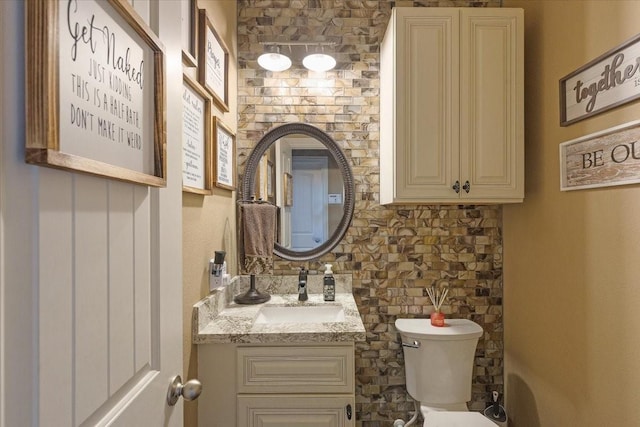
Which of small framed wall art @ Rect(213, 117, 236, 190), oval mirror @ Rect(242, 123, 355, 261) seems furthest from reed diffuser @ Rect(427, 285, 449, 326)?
small framed wall art @ Rect(213, 117, 236, 190)

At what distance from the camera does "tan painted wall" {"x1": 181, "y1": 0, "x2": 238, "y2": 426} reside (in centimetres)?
129

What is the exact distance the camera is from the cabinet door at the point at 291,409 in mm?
1384

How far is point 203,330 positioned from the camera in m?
1.41

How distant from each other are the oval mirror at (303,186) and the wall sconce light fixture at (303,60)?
0.32 metres

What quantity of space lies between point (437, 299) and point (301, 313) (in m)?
0.78

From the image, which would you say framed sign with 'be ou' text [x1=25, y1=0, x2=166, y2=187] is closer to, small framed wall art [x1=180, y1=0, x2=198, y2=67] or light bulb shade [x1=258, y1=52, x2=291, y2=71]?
small framed wall art [x1=180, y1=0, x2=198, y2=67]

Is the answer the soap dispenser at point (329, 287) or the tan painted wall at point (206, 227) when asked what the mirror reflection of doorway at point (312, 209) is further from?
the tan painted wall at point (206, 227)

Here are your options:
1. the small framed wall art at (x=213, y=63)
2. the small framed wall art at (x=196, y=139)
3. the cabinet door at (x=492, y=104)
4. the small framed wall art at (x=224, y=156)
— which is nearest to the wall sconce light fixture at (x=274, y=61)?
the small framed wall art at (x=213, y=63)

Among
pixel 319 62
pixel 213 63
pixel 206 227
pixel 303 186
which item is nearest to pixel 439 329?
pixel 303 186

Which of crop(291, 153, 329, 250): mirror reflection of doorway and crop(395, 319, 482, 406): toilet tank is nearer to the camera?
crop(395, 319, 482, 406): toilet tank

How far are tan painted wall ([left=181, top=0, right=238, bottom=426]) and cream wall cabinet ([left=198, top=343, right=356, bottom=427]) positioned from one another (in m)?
0.08

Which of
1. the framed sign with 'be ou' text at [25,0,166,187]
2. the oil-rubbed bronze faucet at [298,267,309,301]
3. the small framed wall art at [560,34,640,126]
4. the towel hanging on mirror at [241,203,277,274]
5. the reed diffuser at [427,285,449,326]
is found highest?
the small framed wall art at [560,34,640,126]

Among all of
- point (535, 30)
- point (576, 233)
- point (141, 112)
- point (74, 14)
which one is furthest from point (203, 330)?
point (535, 30)

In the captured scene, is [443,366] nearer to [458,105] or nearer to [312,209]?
[312,209]
